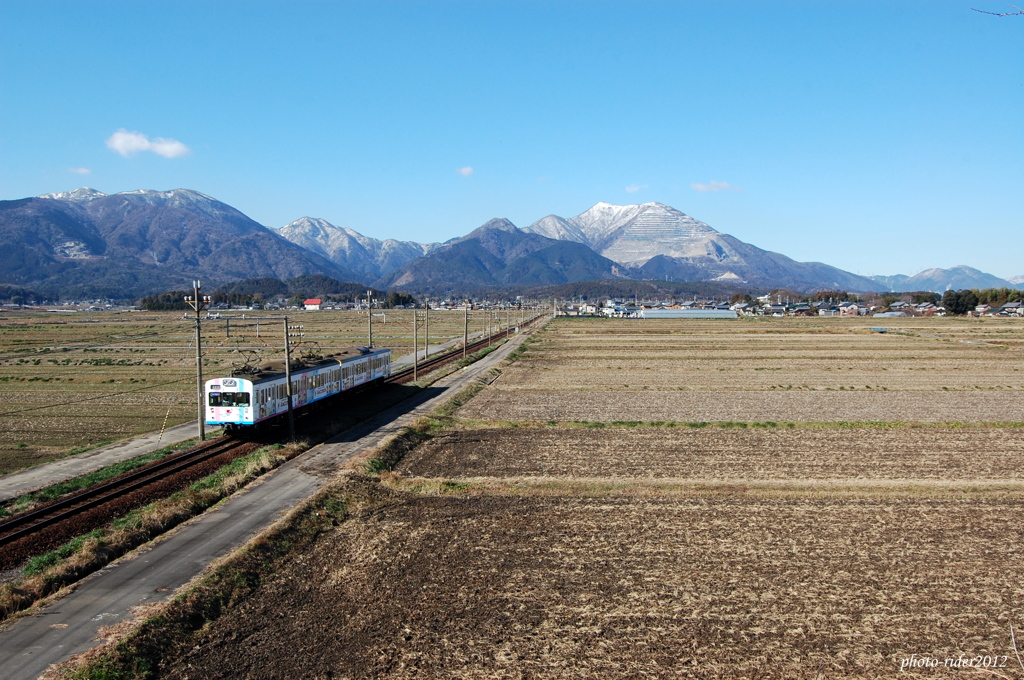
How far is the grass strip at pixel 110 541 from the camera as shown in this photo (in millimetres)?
14547

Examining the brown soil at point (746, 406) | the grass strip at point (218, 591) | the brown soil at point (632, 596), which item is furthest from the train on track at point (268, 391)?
the brown soil at point (632, 596)

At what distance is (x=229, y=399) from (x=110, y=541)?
12595 mm

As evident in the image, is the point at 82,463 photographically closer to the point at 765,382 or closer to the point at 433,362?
the point at 433,362

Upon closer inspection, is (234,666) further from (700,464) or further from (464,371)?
(464,371)

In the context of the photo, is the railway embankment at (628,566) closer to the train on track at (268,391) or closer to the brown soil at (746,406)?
the brown soil at (746,406)

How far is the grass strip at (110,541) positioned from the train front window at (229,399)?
16.6ft

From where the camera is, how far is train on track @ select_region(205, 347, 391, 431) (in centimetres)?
2919

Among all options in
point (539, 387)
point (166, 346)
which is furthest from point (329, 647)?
point (166, 346)

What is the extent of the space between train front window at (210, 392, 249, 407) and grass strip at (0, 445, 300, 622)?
5052 millimetres

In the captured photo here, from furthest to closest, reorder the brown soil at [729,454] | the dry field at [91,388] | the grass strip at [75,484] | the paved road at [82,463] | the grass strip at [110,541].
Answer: the dry field at [91,388]
the brown soil at [729,454]
the paved road at [82,463]
the grass strip at [75,484]
the grass strip at [110,541]

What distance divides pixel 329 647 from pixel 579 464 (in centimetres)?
1524

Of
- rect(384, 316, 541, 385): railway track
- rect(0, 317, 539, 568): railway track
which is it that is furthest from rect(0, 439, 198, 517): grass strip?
rect(384, 316, 541, 385): railway track

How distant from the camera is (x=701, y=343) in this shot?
9938 centimetres

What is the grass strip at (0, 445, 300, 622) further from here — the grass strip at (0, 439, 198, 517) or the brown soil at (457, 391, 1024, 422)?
the brown soil at (457, 391, 1024, 422)
